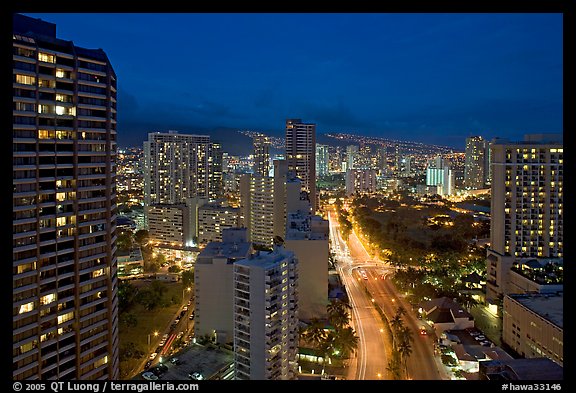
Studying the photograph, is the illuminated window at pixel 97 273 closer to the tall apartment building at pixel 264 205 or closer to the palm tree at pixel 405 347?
the palm tree at pixel 405 347

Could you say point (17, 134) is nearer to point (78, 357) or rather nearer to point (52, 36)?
point (52, 36)

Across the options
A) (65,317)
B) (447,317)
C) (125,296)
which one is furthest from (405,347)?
A: (125,296)

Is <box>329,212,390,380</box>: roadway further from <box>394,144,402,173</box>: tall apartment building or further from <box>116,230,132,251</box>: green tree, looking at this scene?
<box>394,144,402,173</box>: tall apartment building

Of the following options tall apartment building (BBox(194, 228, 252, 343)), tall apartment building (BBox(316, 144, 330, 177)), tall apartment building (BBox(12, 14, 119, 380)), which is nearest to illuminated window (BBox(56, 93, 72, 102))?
tall apartment building (BBox(12, 14, 119, 380))

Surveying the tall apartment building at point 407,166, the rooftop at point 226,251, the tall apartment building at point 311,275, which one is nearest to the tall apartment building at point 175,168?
the tall apartment building at point 311,275

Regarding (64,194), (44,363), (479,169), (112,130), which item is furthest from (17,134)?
(479,169)

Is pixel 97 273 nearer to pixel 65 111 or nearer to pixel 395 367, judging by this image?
pixel 65 111
